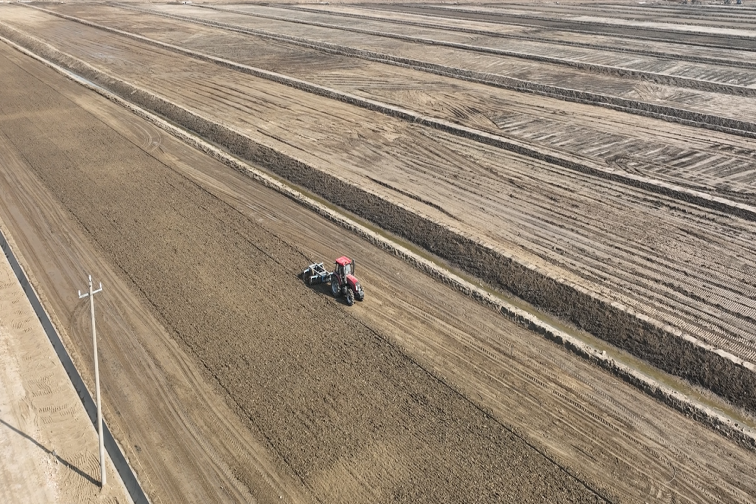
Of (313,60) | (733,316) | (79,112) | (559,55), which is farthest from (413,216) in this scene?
(559,55)

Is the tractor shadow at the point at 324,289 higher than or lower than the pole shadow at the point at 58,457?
higher

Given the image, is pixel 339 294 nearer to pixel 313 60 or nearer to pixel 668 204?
pixel 668 204

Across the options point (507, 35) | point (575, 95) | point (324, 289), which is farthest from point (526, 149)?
point (507, 35)

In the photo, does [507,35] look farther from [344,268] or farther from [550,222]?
[344,268]

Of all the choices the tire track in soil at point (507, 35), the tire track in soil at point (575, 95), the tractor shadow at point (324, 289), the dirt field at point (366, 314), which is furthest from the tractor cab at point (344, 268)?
the tire track in soil at point (507, 35)

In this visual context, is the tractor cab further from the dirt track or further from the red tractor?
the dirt track

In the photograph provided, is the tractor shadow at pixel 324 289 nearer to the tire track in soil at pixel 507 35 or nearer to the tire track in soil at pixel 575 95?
the tire track in soil at pixel 575 95
